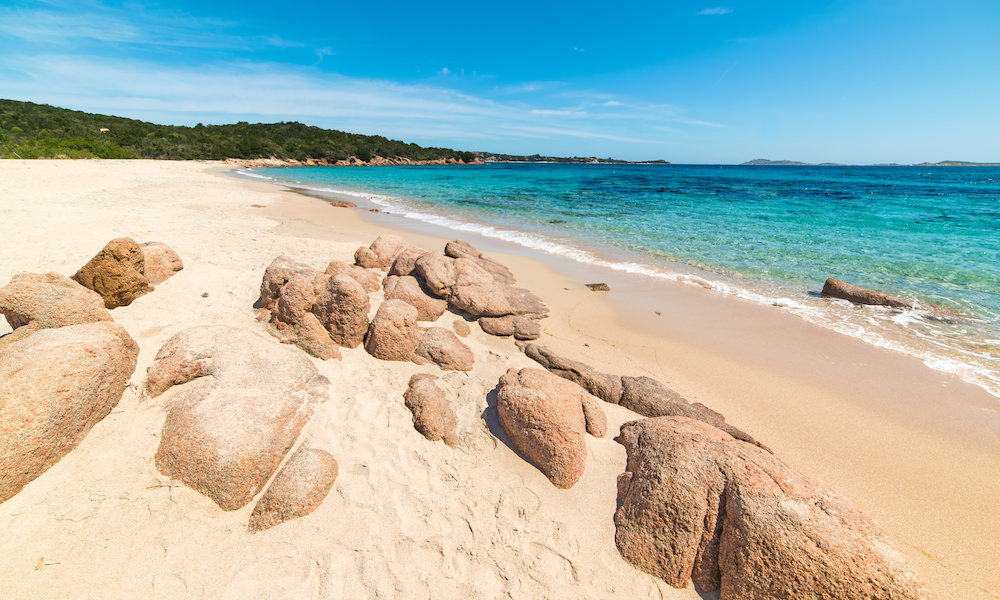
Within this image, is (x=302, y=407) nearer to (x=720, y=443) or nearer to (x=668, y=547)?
(x=668, y=547)

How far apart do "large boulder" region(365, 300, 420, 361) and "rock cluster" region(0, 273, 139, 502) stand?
7.10 ft

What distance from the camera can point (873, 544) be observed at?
212cm

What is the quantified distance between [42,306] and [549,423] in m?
4.98

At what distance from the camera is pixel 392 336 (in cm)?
438

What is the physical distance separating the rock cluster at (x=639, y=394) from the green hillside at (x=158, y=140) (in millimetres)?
45479

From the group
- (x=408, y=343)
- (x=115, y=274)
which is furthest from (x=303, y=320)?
(x=115, y=274)

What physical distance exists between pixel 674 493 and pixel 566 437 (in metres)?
0.87

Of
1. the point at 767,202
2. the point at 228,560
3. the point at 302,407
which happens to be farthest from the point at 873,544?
the point at 767,202

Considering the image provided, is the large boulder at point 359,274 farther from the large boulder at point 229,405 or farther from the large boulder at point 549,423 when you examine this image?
the large boulder at point 549,423

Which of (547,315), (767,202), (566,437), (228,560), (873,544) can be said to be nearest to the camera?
(873,544)

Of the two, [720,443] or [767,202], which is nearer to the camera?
[720,443]

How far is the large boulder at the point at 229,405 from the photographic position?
8.86 feet

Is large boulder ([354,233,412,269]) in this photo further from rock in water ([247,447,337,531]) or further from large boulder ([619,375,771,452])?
large boulder ([619,375,771,452])

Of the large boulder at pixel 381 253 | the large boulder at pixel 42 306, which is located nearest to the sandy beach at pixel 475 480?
the large boulder at pixel 42 306
